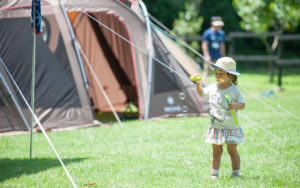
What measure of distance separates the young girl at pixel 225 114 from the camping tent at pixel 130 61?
113 inches

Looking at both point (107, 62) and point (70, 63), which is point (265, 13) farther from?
point (70, 63)

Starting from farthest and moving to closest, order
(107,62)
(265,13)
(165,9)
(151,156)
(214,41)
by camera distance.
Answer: (165,9), (265,13), (214,41), (107,62), (151,156)

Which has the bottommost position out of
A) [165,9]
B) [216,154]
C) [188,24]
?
[216,154]

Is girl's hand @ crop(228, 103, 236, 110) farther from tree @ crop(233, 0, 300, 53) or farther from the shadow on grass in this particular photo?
tree @ crop(233, 0, 300, 53)

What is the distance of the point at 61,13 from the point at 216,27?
461 centimetres

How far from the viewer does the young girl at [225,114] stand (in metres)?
3.74

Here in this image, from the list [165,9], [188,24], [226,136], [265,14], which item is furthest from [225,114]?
[165,9]

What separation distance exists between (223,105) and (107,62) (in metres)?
5.23

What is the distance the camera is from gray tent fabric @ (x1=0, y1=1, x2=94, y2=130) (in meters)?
6.45

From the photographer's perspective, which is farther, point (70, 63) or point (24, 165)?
point (70, 63)

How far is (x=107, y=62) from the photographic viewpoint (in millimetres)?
8703

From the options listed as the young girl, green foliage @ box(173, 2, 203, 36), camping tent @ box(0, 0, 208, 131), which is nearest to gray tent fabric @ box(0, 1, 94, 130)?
camping tent @ box(0, 0, 208, 131)

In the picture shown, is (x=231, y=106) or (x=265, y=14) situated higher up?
(x=265, y=14)

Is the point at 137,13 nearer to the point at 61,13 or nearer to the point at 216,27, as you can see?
the point at 61,13
